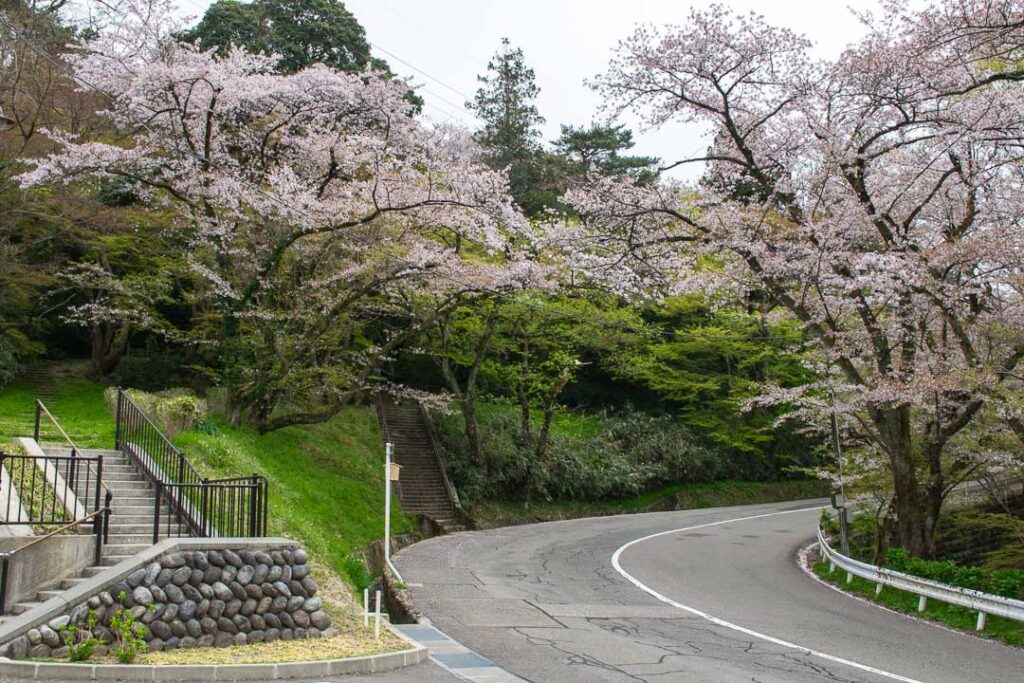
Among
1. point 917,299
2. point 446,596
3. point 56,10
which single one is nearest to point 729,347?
point 917,299

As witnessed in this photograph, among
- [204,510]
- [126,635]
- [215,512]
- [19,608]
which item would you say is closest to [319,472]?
[215,512]

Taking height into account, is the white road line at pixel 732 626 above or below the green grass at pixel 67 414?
below

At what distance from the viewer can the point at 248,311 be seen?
21.3m

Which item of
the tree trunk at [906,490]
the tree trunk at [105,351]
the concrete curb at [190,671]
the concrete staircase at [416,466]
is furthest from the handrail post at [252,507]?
the tree trunk at [105,351]

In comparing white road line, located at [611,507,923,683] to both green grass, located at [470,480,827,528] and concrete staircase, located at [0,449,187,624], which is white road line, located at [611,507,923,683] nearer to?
green grass, located at [470,480,827,528]

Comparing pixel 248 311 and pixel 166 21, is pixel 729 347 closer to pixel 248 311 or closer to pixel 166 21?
pixel 248 311

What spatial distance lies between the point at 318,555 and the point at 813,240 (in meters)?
11.1

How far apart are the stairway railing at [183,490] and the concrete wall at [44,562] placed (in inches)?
35.1

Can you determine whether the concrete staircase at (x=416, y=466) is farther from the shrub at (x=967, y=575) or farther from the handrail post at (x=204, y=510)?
the shrub at (x=967, y=575)

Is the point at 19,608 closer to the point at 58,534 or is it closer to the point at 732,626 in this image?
the point at 58,534

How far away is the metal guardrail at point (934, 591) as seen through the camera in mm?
12445

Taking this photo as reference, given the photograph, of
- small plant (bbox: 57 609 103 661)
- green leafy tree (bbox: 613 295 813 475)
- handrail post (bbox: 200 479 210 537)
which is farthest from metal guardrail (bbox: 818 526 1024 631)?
green leafy tree (bbox: 613 295 813 475)

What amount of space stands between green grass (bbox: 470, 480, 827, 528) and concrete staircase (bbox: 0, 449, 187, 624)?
14391 millimetres

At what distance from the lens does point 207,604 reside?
10352 mm
